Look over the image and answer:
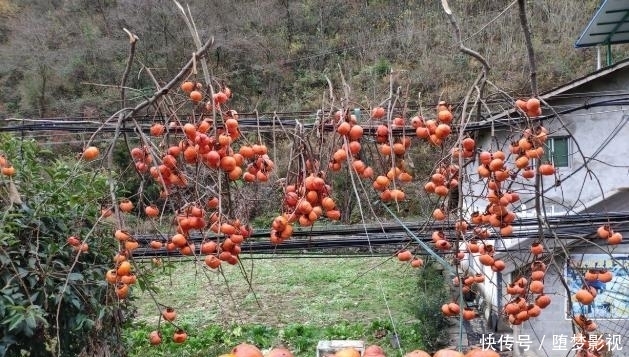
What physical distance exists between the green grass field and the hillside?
5343 millimetres

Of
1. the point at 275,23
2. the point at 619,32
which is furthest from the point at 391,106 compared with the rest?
the point at 275,23

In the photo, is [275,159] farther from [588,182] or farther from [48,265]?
[588,182]

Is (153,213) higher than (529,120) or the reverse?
the reverse

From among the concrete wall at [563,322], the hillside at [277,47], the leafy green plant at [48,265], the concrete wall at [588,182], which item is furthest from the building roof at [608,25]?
the hillside at [277,47]

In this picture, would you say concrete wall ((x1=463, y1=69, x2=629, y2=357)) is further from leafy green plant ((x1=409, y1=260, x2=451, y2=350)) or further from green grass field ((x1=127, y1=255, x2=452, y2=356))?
green grass field ((x1=127, y1=255, x2=452, y2=356))

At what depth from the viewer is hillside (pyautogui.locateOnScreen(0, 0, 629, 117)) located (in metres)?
15.4

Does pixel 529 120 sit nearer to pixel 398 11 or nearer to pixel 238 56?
pixel 238 56

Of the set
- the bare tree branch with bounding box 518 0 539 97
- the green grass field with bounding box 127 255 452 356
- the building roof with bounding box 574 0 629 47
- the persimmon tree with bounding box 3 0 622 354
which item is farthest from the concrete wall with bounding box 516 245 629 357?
the bare tree branch with bounding box 518 0 539 97

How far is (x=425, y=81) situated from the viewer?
15.7m

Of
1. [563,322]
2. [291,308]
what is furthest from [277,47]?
[563,322]

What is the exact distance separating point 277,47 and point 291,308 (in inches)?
488

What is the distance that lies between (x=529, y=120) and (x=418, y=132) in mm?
404

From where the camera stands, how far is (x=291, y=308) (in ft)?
27.3

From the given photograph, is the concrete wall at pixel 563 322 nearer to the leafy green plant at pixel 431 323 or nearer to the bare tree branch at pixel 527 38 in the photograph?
the leafy green plant at pixel 431 323
